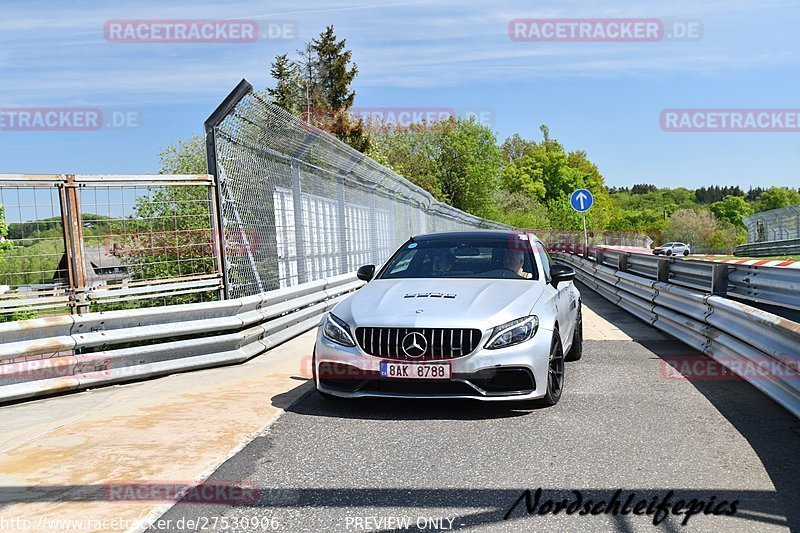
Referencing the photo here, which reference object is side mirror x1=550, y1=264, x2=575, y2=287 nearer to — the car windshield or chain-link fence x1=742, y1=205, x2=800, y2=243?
the car windshield

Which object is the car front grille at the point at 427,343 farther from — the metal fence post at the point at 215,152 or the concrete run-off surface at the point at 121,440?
the metal fence post at the point at 215,152

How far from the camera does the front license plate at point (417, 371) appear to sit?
18.0 ft

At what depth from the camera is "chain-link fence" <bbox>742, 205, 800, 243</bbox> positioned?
35219 mm

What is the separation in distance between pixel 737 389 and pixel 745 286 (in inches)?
79.8

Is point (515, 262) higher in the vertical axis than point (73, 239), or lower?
lower

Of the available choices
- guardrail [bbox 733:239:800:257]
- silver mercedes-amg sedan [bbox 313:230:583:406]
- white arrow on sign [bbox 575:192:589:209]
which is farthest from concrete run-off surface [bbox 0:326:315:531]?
guardrail [bbox 733:239:800:257]

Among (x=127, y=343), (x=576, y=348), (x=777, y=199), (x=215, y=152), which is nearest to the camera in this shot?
(x=127, y=343)

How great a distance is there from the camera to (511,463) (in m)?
4.49

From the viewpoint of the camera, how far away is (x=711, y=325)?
768 centimetres

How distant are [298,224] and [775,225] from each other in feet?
117

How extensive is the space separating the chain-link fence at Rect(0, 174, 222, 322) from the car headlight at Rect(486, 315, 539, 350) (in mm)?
3943

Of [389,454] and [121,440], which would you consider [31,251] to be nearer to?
[121,440]

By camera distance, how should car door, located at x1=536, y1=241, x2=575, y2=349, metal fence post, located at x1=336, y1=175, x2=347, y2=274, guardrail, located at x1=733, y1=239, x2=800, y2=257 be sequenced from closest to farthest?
car door, located at x1=536, y1=241, x2=575, y2=349
metal fence post, located at x1=336, y1=175, x2=347, y2=274
guardrail, located at x1=733, y1=239, x2=800, y2=257

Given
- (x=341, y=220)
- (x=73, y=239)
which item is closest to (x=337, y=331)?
(x=73, y=239)
